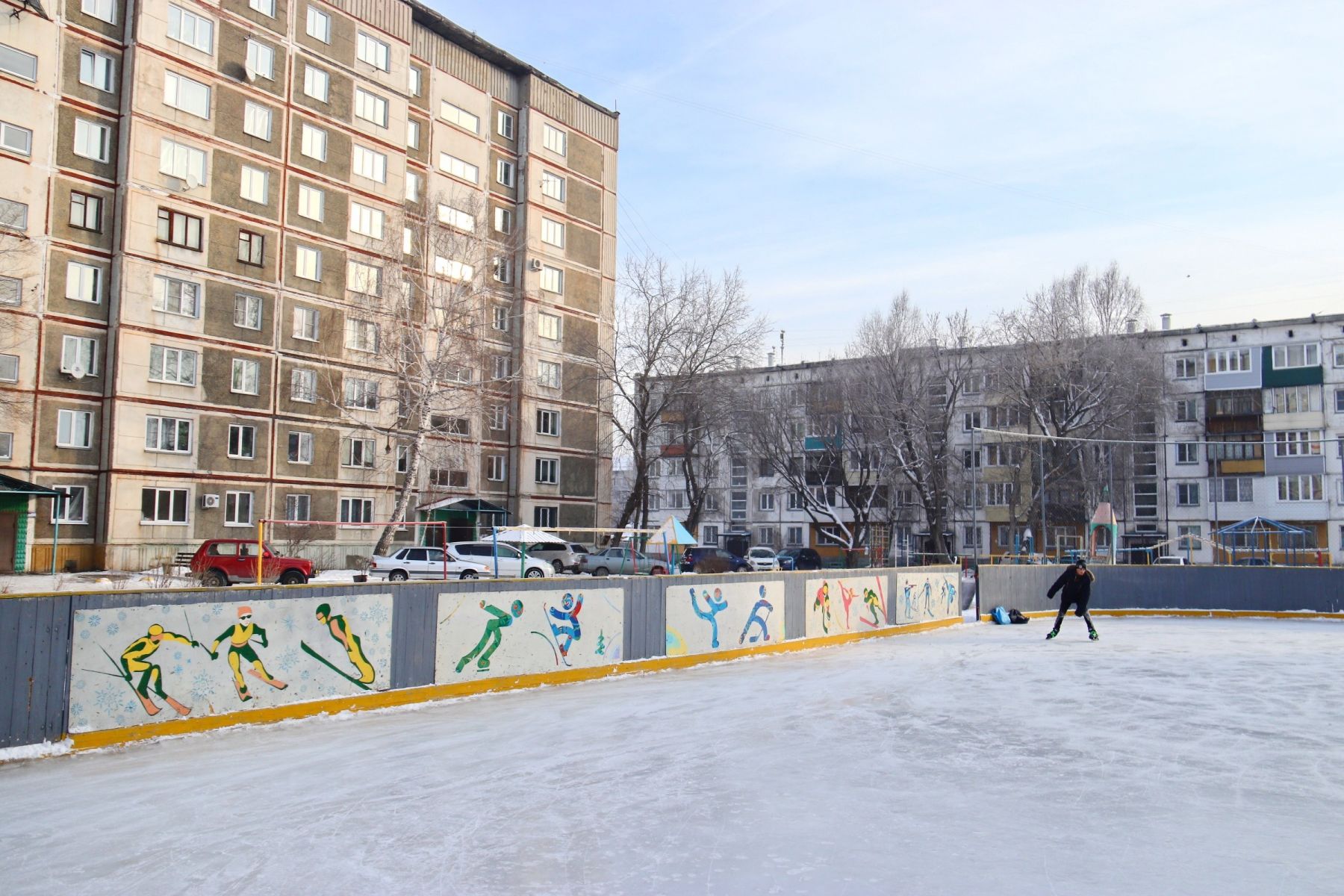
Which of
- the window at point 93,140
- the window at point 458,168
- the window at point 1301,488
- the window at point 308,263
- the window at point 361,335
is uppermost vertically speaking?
the window at point 458,168

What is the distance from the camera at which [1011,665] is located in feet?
61.0

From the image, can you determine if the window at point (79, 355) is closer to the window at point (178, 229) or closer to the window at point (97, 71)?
the window at point (178, 229)

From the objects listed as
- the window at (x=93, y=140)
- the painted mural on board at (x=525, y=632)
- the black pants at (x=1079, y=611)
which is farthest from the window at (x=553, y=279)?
the painted mural on board at (x=525, y=632)

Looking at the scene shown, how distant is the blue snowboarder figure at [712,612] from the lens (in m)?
18.8

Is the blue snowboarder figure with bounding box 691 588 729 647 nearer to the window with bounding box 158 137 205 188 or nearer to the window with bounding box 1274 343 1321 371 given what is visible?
the window with bounding box 158 137 205 188

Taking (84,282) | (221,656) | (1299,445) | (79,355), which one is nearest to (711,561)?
(79,355)

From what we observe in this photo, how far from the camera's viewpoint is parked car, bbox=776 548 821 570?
58.0m

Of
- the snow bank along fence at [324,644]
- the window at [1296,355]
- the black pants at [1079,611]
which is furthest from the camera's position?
the window at [1296,355]

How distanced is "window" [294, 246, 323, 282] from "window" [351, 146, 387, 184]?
422cm

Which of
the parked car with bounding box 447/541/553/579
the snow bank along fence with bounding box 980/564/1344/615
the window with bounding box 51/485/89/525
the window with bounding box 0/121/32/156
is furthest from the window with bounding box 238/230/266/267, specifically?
the snow bank along fence with bounding box 980/564/1344/615

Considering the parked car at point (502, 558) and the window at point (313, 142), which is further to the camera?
the window at point (313, 142)

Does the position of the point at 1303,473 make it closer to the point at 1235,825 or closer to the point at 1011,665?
the point at 1011,665

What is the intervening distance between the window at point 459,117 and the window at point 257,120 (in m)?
9.83

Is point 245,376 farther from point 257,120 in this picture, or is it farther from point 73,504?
point 257,120
